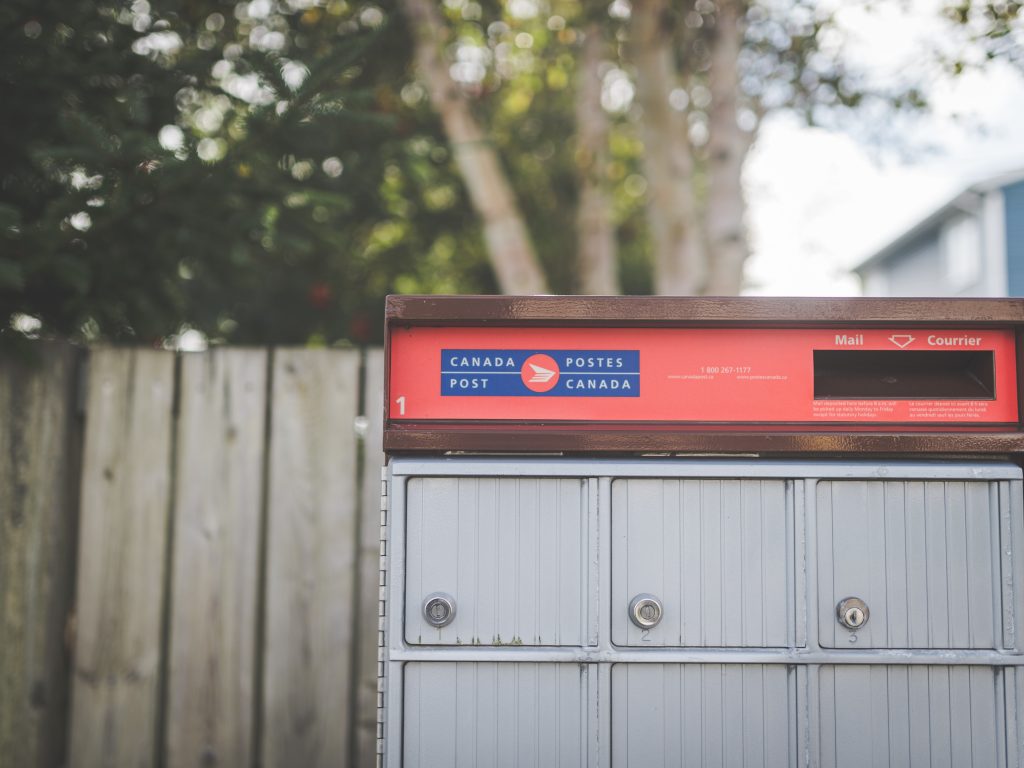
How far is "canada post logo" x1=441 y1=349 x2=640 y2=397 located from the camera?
1803 mm

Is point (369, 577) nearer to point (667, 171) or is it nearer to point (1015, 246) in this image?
point (1015, 246)

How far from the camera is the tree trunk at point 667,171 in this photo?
4570 millimetres

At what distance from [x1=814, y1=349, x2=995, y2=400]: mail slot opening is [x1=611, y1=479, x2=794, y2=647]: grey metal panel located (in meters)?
0.28

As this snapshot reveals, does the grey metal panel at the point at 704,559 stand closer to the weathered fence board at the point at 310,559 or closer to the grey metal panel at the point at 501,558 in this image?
the grey metal panel at the point at 501,558

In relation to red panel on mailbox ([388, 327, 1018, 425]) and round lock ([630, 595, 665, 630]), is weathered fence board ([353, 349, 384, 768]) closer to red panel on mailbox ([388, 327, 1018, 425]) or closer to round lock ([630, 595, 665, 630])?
red panel on mailbox ([388, 327, 1018, 425])

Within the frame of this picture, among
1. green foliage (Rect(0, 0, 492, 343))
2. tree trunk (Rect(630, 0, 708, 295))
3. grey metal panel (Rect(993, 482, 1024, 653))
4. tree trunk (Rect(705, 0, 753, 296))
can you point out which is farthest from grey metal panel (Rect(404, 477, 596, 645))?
tree trunk (Rect(630, 0, 708, 295))

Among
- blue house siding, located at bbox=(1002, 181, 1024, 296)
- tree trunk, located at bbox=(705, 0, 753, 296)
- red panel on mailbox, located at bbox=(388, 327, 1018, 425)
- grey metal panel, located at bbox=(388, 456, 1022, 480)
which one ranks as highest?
tree trunk, located at bbox=(705, 0, 753, 296)

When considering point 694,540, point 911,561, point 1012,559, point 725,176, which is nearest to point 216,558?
point 694,540

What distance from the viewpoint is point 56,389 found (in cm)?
290

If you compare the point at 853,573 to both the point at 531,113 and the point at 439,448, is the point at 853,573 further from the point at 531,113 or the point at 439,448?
the point at 531,113

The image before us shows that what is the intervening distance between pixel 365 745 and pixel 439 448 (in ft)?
5.85

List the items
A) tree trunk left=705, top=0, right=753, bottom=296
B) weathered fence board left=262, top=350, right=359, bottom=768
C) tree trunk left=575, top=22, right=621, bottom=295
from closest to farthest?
1. weathered fence board left=262, top=350, right=359, bottom=768
2. tree trunk left=705, top=0, right=753, bottom=296
3. tree trunk left=575, top=22, right=621, bottom=295

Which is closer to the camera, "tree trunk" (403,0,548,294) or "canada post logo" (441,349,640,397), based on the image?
"canada post logo" (441,349,640,397)

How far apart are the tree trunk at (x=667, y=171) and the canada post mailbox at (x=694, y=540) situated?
111 inches
